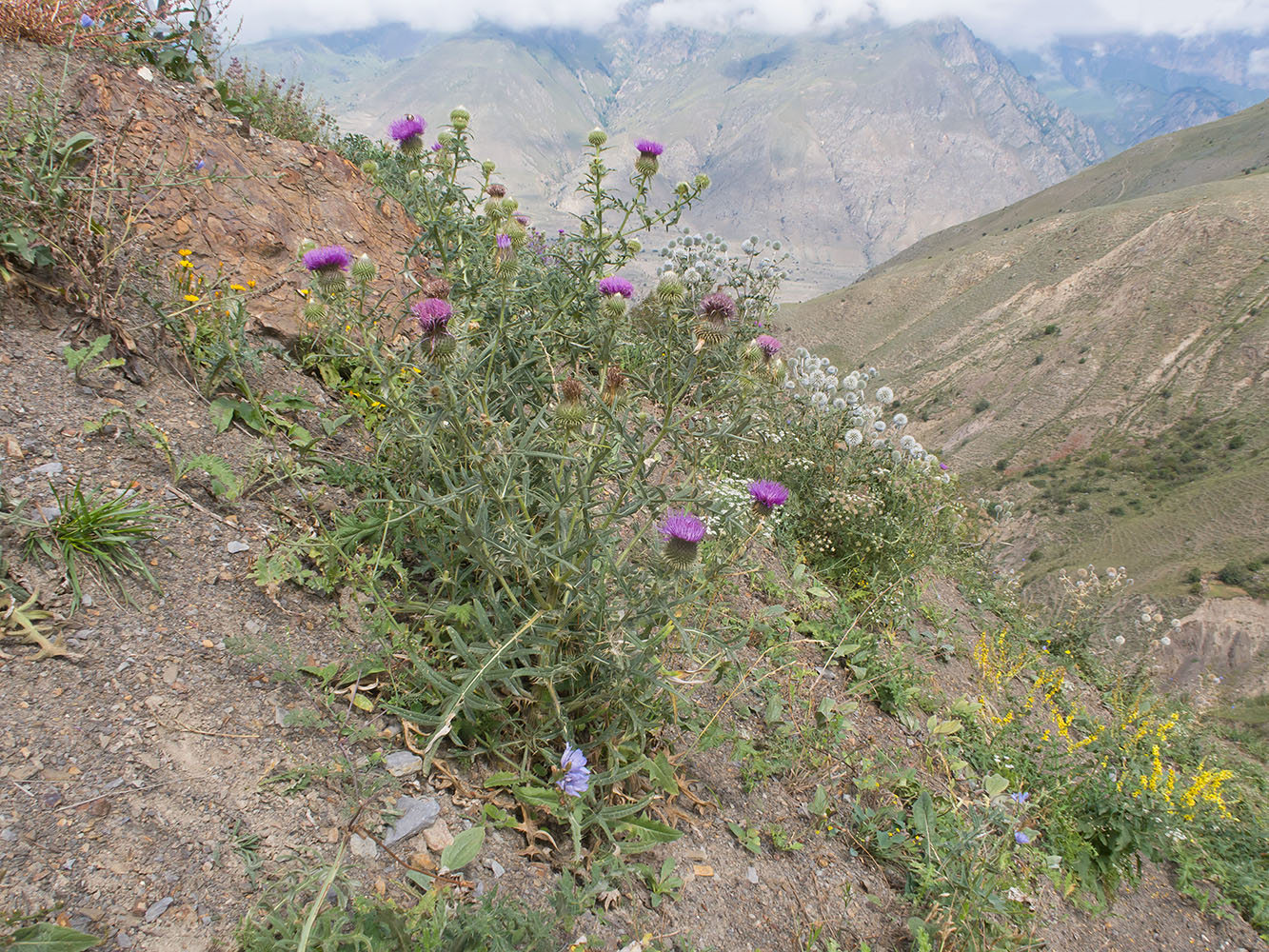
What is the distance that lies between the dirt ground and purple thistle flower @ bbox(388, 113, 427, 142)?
173 centimetres

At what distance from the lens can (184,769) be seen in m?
1.98

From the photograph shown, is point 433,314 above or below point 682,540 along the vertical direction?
above

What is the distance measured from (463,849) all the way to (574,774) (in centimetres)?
42

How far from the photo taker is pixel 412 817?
7.13 ft

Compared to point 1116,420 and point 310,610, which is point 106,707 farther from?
point 1116,420

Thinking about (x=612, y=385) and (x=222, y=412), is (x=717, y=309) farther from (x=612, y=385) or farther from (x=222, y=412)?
(x=222, y=412)

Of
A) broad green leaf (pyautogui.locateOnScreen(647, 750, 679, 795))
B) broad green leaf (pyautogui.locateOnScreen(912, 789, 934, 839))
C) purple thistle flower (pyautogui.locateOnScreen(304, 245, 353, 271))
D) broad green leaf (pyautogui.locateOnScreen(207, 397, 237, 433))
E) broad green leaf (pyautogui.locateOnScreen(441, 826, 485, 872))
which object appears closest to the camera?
broad green leaf (pyautogui.locateOnScreen(441, 826, 485, 872))

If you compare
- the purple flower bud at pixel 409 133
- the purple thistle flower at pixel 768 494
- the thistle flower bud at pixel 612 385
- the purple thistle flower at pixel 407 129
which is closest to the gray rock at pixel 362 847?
the thistle flower bud at pixel 612 385

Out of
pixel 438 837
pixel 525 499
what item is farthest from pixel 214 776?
pixel 525 499

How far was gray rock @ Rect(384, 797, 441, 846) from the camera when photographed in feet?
6.95

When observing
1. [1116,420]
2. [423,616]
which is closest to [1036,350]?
[1116,420]

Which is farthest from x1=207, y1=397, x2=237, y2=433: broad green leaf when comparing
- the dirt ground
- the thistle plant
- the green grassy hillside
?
the green grassy hillside

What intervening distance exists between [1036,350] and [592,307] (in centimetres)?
8198

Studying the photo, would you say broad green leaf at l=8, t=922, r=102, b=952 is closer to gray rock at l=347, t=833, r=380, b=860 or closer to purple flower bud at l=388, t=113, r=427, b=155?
gray rock at l=347, t=833, r=380, b=860
